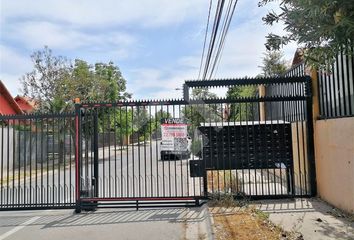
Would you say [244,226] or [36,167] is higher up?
[36,167]

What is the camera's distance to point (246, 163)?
8.52 m

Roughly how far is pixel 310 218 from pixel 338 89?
2644 millimetres

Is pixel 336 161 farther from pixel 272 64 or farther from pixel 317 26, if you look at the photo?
pixel 272 64

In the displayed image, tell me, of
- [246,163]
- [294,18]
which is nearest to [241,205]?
[246,163]

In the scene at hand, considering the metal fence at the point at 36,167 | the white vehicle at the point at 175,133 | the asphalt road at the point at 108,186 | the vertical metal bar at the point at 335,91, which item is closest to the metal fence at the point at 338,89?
the vertical metal bar at the point at 335,91

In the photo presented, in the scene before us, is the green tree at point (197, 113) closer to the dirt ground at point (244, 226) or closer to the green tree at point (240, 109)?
the green tree at point (240, 109)

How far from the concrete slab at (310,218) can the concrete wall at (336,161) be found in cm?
27

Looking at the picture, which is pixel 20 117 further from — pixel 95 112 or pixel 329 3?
pixel 329 3

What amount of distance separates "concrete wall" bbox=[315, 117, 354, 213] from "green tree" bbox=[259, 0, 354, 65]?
2656mm

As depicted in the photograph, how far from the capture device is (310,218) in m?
6.66

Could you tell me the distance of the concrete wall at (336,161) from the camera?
21.5 ft

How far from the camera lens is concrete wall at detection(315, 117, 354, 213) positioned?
6.54m

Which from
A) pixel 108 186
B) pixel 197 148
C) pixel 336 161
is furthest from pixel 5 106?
pixel 336 161

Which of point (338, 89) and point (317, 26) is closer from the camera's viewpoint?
point (317, 26)
